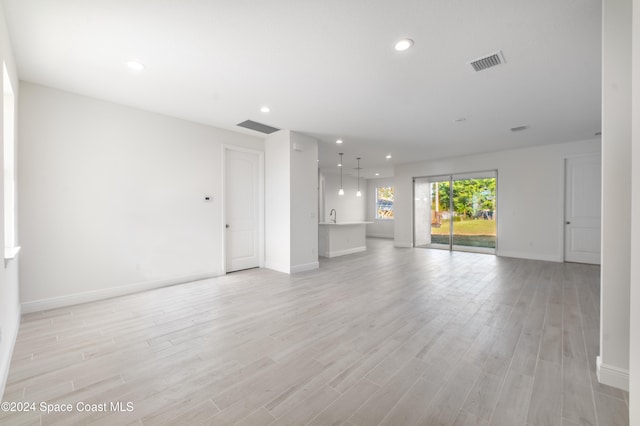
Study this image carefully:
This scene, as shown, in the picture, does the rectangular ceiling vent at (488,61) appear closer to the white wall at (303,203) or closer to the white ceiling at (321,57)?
the white ceiling at (321,57)

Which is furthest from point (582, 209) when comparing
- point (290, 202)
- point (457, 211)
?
point (290, 202)

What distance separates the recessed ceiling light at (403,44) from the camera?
8.01 feet

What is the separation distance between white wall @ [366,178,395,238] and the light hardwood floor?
769cm

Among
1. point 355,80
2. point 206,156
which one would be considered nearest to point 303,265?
point 206,156

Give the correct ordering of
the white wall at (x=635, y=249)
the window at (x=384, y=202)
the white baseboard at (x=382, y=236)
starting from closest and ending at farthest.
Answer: the white wall at (x=635, y=249), the white baseboard at (x=382, y=236), the window at (x=384, y=202)

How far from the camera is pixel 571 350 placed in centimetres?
242

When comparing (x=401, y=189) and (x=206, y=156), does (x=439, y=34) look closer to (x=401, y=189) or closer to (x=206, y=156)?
(x=206, y=156)

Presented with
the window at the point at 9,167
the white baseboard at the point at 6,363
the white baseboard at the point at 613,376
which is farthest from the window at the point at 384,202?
the white baseboard at the point at 6,363

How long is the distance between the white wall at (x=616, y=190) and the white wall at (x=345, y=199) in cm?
885

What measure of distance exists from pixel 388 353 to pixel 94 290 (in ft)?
13.4

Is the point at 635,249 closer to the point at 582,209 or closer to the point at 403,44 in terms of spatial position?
the point at 403,44

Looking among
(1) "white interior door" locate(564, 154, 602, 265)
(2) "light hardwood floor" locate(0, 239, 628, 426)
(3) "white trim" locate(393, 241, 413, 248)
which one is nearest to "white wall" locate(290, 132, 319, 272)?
(2) "light hardwood floor" locate(0, 239, 628, 426)

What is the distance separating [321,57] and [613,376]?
12.0 ft

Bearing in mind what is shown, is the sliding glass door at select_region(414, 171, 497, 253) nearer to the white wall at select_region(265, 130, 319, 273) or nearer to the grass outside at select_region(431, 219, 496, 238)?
the grass outside at select_region(431, 219, 496, 238)
